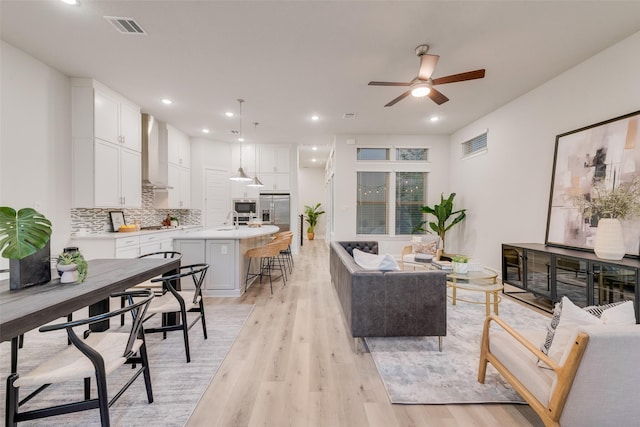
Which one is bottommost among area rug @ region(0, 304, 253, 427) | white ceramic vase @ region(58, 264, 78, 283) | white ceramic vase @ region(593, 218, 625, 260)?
area rug @ region(0, 304, 253, 427)

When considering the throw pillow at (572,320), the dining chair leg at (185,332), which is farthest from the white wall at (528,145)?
the dining chair leg at (185,332)

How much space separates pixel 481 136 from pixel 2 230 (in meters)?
6.59

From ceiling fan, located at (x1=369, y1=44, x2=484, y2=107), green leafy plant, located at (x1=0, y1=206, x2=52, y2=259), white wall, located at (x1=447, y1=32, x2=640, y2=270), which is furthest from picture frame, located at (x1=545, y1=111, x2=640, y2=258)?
green leafy plant, located at (x1=0, y1=206, x2=52, y2=259)

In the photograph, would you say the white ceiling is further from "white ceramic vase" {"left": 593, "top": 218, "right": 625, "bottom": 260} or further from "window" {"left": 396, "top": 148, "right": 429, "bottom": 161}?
"window" {"left": 396, "top": 148, "right": 429, "bottom": 161}

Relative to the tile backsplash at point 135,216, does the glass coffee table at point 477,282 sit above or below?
below

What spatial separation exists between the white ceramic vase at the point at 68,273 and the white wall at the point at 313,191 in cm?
945

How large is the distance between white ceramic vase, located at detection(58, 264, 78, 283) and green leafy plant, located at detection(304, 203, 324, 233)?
9044 mm

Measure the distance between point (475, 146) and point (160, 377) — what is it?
6317 millimetres

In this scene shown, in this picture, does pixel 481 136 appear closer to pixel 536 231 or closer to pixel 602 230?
pixel 536 231

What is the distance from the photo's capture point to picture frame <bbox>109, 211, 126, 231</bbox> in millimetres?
4445

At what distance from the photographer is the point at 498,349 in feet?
5.82

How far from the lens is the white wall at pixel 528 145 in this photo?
291 cm

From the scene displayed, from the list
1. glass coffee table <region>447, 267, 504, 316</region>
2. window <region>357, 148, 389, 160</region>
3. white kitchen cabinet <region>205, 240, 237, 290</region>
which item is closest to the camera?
glass coffee table <region>447, 267, 504, 316</region>

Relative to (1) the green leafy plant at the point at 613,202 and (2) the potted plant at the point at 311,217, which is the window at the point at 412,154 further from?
(2) the potted plant at the point at 311,217
